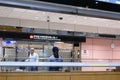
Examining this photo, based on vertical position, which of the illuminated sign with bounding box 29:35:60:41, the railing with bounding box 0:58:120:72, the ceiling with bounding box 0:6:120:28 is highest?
the ceiling with bounding box 0:6:120:28

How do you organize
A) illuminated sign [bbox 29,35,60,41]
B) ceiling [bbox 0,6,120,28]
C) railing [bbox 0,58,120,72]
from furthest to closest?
illuminated sign [bbox 29,35,60,41] < ceiling [bbox 0,6,120,28] < railing [bbox 0,58,120,72]

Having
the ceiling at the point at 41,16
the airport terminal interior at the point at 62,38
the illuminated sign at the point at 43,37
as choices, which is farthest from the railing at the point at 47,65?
the illuminated sign at the point at 43,37

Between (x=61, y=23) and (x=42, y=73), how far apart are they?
30.2 ft

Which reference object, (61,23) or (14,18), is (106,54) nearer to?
(61,23)

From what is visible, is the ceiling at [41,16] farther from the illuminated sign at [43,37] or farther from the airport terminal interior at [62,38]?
the illuminated sign at [43,37]

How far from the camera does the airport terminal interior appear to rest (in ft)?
7.63

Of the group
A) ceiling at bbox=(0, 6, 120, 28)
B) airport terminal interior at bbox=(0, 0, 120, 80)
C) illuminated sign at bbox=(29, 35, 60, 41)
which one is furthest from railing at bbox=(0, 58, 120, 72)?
illuminated sign at bbox=(29, 35, 60, 41)

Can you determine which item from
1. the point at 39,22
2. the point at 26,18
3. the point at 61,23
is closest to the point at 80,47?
the point at 61,23

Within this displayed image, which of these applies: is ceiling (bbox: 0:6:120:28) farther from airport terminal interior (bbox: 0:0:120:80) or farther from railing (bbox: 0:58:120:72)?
railing (bbox: 0:58:120:72)

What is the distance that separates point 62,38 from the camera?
460 inches

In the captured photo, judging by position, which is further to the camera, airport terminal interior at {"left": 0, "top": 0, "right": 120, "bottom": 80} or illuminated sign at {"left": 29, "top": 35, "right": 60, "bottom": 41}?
illuminated sign at {"left": 29, "top": 35, "right": 60, "bottom": 41}

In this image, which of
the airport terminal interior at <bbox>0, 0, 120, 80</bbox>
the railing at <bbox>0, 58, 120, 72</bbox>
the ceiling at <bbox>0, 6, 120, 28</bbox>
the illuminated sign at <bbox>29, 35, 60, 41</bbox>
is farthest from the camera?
the illuminated sign at <bbox>29, 35, 60, 41</bbox>

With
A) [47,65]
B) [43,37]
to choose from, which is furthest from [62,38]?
[47,65]

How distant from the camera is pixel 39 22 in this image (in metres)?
11.4
